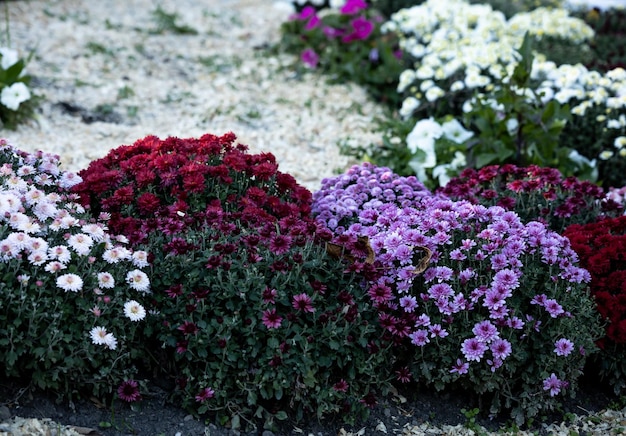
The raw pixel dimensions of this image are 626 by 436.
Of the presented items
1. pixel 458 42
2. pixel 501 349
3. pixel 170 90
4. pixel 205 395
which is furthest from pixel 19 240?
pixel 458 42

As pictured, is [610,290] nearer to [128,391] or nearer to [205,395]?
[205,395]

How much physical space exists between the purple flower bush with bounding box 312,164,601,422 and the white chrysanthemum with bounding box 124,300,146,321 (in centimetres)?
89

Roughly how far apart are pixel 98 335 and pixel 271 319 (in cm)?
61

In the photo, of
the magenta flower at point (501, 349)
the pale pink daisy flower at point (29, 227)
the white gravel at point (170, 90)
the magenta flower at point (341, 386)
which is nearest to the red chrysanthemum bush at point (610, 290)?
the magenta flower at point (501, 349)

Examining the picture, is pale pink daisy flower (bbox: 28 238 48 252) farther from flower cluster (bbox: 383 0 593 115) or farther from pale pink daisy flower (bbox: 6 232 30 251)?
flower cluster (bbox: 383 0 593 115)

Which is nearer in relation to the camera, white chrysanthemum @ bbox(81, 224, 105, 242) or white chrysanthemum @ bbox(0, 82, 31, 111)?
white chrysanthemum @ bbox(81, 224, 105, 242)

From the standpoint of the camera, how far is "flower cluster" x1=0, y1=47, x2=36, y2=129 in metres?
5.13

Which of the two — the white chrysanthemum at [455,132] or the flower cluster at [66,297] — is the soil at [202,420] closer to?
the flower cluster at [66,297]

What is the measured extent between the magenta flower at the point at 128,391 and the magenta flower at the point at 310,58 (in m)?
4.78

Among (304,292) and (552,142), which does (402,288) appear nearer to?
(304,292)

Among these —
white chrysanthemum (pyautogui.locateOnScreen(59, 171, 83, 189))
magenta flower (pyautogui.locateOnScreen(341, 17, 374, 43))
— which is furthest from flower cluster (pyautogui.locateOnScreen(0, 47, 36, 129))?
magenta flower (pyautogui.locateOnScreen(341, 17, 374, 43))

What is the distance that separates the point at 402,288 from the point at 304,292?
0.42 metres

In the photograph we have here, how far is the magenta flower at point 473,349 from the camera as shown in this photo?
303 cm

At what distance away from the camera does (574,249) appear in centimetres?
356
